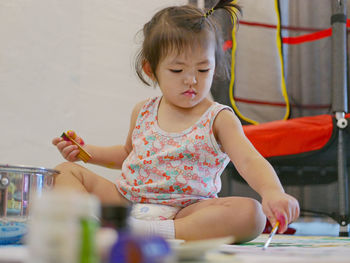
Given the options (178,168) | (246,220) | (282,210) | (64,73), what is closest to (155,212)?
(178,168)

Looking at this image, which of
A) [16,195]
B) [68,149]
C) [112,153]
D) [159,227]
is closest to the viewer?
[16,195]

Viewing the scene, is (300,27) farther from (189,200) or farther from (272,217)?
(272,217)

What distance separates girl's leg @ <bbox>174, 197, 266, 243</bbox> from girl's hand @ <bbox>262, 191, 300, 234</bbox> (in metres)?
0.11

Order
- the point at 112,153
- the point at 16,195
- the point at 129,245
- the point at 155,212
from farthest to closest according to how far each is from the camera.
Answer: the point at 112,153
the point at 155,212
the point at 16,195
the point at 129,245

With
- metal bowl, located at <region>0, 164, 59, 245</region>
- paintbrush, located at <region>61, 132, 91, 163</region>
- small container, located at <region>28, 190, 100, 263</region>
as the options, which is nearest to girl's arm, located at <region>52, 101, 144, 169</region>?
paintbrush, located at <region>61, 132, 91, 163</region>

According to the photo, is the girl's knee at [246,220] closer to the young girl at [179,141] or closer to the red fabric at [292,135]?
the young girl at [179,141]

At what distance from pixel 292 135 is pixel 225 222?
712 millimetres

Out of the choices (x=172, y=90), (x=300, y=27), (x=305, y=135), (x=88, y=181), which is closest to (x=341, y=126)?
(x=305, y=135)

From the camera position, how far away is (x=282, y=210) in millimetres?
748

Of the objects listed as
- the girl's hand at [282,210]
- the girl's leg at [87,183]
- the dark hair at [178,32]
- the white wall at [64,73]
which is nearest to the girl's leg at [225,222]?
the girl's hand at [282,210]

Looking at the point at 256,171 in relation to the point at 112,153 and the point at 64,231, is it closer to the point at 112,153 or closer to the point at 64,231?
the point at 112,153

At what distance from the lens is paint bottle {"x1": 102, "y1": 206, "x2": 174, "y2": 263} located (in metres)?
0.32

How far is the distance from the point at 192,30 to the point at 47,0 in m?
0.73

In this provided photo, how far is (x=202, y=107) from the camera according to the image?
3.65 feet
